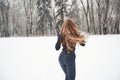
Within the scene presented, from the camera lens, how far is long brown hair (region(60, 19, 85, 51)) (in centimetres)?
251

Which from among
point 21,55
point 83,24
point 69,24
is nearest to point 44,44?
point 21,55

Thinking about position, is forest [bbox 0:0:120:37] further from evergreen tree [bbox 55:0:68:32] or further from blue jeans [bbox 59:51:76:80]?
blue jeans [bbox 59:51:76:80]

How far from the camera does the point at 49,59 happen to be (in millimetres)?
4312

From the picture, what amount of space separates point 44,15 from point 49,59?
793 mm

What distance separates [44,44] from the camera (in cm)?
467

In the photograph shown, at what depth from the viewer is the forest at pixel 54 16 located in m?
4.20

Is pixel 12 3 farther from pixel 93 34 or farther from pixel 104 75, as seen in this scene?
pixel 104 75

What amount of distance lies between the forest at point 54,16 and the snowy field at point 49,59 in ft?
0.53

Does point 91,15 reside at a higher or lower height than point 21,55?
higher

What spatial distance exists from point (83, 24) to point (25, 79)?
4.58ft

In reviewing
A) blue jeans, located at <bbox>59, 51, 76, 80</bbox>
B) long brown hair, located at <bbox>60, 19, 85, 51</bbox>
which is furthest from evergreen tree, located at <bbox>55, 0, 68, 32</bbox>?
blue jeans, located at <bbox>59, 51, 76, 80</bbox>

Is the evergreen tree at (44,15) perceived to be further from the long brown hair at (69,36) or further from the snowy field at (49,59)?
the long brown hair at (69,36)

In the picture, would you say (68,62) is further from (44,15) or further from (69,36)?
(44,15)

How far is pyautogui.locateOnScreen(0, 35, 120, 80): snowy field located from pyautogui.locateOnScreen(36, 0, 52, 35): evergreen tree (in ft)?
0.86
